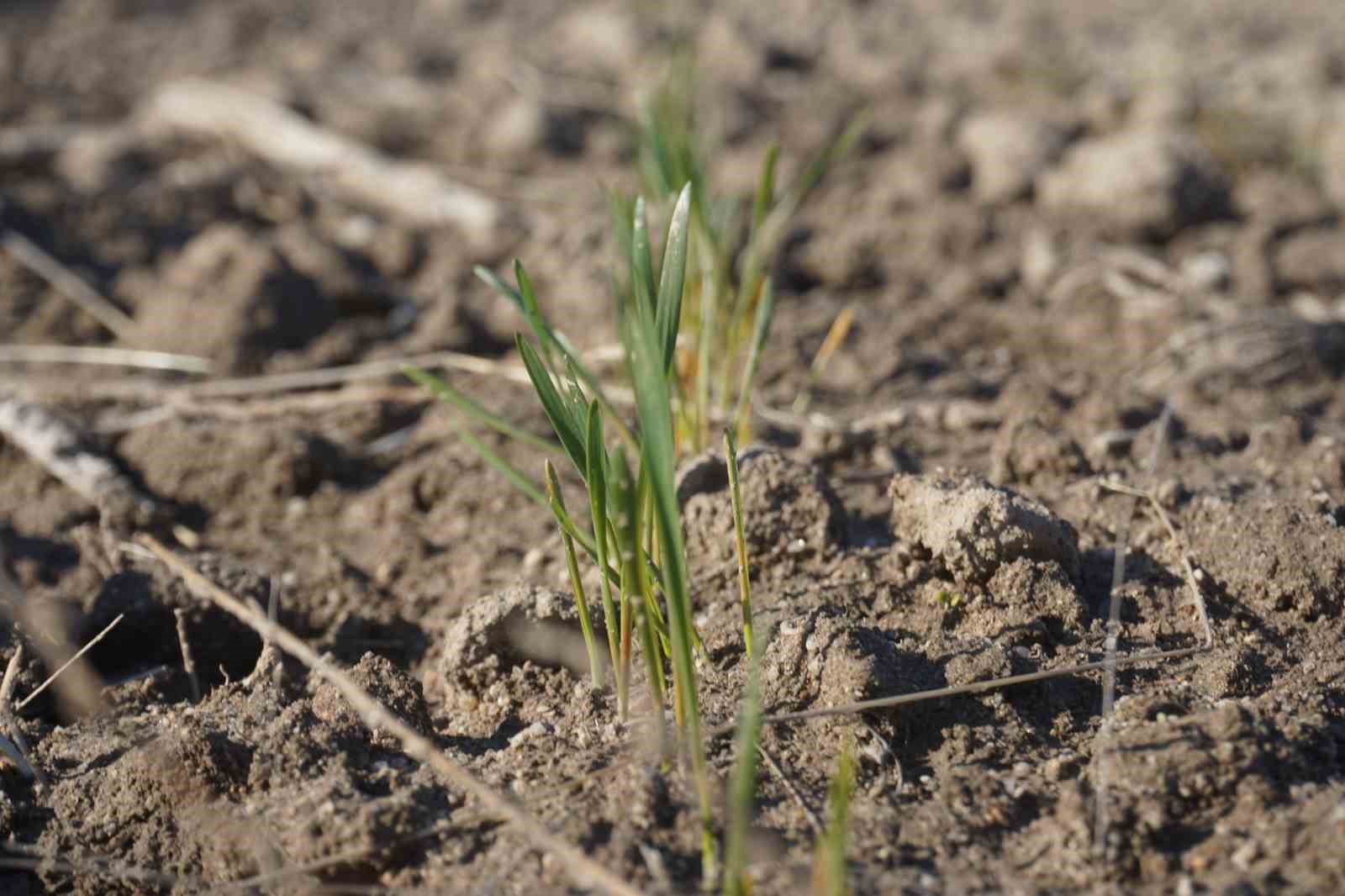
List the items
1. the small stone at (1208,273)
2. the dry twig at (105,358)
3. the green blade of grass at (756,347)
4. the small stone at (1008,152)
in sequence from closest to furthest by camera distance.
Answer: the green blade of grass at (756,347)
the dry twig at (105,358)
the small stone at (1208,273)
the small stone at (1008,152)

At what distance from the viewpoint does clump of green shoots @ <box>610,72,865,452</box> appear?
6.30 feet

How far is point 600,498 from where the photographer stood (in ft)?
4.34

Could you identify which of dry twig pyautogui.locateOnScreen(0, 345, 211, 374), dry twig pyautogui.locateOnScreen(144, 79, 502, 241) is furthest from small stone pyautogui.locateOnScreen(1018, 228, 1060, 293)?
dry twig pyautogui.locateOnScreen(0, 345, 211, 374)

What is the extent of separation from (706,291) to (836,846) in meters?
1.11

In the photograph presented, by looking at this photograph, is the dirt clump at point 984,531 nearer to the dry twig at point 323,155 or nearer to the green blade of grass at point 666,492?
the green blade of grass at point 666,492

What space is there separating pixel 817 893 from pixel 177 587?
115cm

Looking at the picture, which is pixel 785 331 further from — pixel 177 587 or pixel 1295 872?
pixel 1295 872

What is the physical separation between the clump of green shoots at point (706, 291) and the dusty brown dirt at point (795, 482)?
0.43ft

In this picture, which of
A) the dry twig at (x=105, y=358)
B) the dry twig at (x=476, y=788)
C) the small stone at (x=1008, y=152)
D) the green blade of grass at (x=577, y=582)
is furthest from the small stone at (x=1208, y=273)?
the dry twig at (x=105, y=358)

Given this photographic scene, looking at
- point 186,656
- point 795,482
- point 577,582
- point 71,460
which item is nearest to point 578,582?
point 577,582

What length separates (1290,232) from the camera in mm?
3131

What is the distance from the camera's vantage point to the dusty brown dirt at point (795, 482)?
1.29 meters

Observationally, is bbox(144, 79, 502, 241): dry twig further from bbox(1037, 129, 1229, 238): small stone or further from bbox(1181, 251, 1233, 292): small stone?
bbox(1181, 251, 1233, 292): small stone

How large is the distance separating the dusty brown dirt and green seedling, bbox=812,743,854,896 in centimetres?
2
